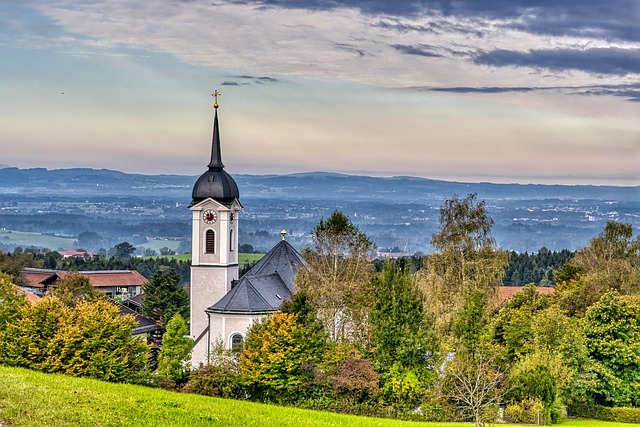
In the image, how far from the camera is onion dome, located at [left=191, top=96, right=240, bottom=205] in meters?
58.3

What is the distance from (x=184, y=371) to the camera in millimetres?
49406

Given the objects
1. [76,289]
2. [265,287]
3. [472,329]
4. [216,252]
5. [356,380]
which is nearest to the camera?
[356,380]

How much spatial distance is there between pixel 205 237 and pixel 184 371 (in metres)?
11.7

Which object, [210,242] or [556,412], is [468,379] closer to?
[556,412]

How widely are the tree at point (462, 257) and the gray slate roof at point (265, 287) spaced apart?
8.24 metres

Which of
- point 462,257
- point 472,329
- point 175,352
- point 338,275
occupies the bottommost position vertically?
point 175,352

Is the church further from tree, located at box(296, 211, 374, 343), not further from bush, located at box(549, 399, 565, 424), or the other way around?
bush, located at box(549, 399, 565, 424)

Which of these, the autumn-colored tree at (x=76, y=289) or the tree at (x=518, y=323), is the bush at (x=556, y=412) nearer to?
the tree at (x=518, y=323)

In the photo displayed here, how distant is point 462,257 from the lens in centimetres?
5275

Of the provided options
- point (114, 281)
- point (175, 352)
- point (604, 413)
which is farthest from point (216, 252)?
point (114, 281)

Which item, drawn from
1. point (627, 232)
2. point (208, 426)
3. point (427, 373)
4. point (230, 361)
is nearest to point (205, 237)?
point (230, 361)

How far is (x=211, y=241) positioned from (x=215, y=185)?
3.71 m

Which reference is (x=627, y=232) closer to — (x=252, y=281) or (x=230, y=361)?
(x=252, y=281)

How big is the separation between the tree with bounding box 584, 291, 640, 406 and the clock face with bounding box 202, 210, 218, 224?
24.7 m
